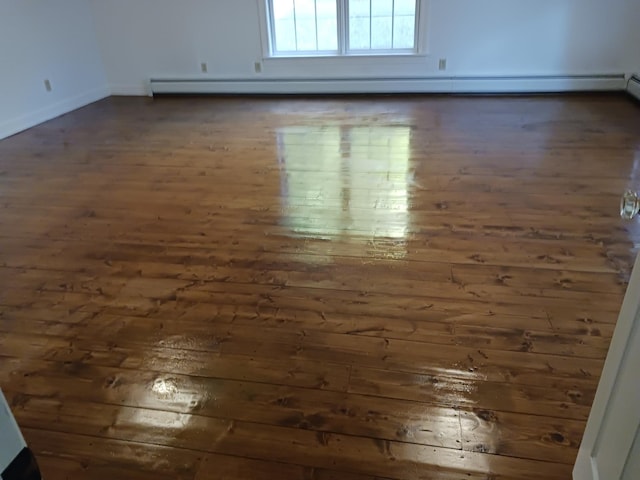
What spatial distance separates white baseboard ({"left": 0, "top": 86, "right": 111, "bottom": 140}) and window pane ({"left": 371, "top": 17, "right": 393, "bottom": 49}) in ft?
11.1

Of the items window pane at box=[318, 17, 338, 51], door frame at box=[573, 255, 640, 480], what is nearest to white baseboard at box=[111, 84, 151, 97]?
window pane at box=[318, 17, 338, 51]

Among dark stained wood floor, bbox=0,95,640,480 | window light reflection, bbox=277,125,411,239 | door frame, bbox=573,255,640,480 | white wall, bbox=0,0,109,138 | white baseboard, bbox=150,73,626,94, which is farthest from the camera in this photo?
white baseboard, bbox=150,73,626,94

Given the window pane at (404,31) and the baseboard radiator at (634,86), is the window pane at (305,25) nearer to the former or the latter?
the window pane at (404,31)

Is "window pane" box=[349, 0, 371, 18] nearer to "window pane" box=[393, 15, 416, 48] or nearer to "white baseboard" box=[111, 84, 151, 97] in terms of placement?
"window pane" box=[393, 15, 416, 48]

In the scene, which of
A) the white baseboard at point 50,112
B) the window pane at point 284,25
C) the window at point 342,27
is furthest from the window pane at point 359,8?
the white baseboard at point 50,112

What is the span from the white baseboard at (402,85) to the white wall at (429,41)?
Answer: 7cm

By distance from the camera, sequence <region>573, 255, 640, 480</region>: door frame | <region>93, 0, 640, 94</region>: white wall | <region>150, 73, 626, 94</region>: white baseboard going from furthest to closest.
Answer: <region>150, 73, 626, 94</region>: white baseboard
<region>93, 0, 640, 94</region>: white wall
<region>573, 255, 640, 480</region>: door frame

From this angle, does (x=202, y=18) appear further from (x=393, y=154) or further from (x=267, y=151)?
(x=393, y=154)

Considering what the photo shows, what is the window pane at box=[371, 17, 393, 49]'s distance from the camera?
219 inches

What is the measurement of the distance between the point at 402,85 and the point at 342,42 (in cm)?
84

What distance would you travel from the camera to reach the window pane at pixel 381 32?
18.3ft

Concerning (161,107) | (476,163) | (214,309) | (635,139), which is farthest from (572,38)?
(214,309)

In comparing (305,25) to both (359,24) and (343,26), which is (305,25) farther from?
(359,24)

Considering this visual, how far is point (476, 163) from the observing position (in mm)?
3730
